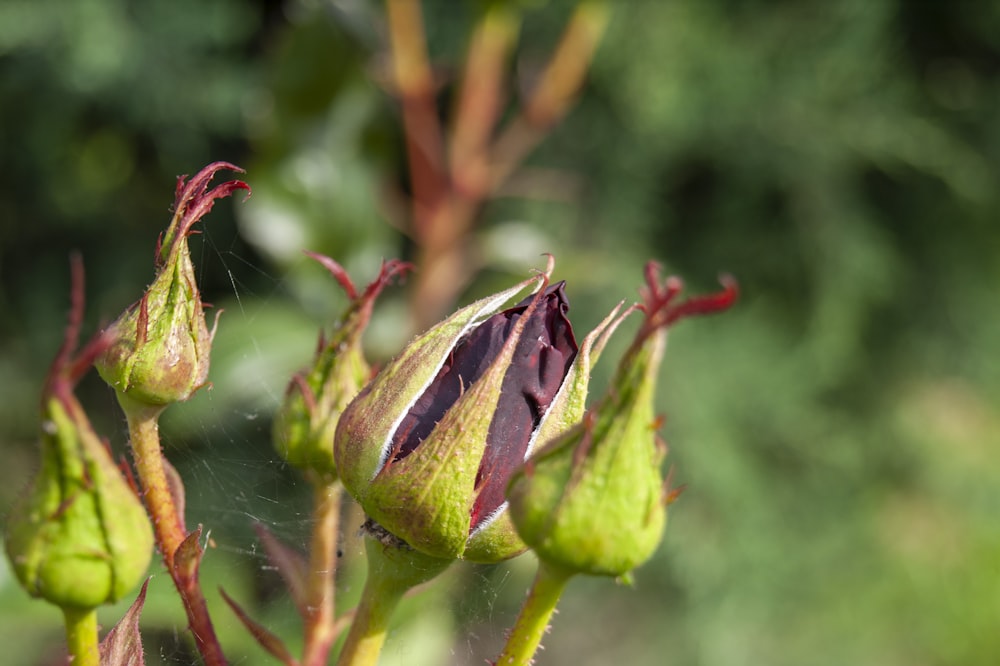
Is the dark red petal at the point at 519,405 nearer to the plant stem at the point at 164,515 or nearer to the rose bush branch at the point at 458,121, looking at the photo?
the plant stem at the point at 164,515

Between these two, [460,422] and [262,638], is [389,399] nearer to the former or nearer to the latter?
[460,422]

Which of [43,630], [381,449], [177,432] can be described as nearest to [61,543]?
[381,449]

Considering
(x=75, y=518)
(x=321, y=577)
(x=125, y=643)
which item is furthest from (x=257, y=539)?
(x=75, y=518)

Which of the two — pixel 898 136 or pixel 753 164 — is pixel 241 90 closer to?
pixel 753 164

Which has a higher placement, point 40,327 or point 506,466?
point 506,466

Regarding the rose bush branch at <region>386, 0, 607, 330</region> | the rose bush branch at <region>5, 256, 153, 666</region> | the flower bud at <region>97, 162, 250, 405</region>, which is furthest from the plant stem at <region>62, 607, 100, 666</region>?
the rose bush branch at <region>386, 0, 607, 330</region>

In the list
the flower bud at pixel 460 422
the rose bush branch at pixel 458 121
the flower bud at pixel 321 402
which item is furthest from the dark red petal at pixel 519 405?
the rose bush branch at pixel 458 121
